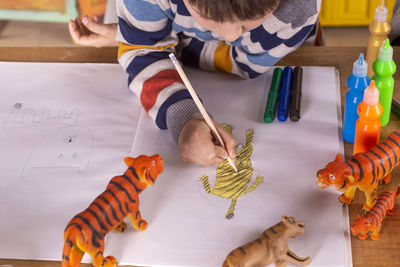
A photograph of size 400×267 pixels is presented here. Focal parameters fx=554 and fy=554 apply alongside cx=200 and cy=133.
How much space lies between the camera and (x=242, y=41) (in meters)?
0.82

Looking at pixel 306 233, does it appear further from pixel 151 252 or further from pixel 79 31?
pixel 79 31

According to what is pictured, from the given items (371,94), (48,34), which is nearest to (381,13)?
(371,94)

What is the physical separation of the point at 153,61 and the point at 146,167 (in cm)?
26

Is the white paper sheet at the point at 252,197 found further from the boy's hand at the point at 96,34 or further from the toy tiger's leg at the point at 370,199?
the boy's hand at the point at 96,34

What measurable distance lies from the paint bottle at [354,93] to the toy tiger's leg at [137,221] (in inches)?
11.3

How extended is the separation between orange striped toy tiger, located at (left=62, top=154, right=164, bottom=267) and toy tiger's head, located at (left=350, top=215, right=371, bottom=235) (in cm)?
22

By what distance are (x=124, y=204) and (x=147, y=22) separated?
31 centimetres

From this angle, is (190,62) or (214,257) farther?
(190,62)

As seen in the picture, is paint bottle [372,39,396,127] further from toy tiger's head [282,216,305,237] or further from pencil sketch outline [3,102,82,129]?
pencil sketch outline [3,102,82,129]

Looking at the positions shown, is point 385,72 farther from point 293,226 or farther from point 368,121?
point 293,226

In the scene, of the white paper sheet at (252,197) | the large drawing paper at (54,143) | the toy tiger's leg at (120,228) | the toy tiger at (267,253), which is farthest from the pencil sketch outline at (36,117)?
the toy tiger at (267,253)

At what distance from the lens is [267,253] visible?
588 mm

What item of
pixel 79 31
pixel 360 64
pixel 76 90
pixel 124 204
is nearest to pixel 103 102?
pixel 76 90

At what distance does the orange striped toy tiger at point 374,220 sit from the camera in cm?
60
